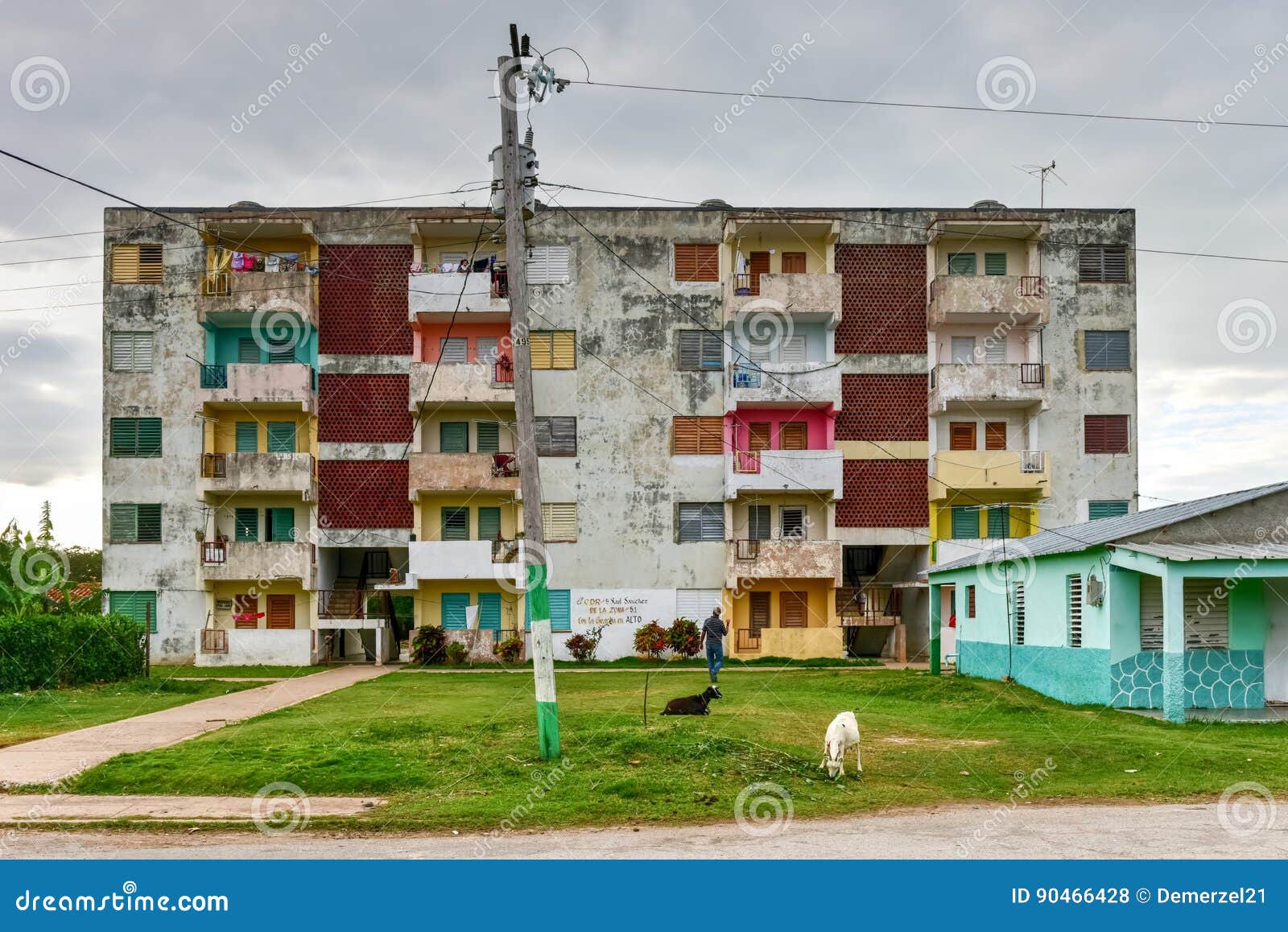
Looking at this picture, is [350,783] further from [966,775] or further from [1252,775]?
[1252,775]

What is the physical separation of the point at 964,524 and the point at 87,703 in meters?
28.7

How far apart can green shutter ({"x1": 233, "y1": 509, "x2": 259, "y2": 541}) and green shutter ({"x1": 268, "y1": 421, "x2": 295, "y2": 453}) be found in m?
2.31

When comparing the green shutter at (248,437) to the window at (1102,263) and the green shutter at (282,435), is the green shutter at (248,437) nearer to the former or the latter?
the green shutter at (282,435)

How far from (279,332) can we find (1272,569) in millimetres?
32868

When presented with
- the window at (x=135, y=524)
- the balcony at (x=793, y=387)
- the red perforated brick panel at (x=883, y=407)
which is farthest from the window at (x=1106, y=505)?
the window at (x=135, y=524)

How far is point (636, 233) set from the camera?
42250 mm

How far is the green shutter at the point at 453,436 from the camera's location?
42.0 m

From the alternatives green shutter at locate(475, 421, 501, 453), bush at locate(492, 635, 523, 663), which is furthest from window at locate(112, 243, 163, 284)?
bush at locate(492, 635, 523, 663)

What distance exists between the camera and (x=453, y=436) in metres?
42.1

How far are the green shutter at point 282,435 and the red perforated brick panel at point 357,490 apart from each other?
54.7 inches

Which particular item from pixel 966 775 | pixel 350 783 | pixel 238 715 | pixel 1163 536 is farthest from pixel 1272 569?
pixel 238 715

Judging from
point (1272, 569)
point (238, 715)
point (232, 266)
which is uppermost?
point (232, 266)

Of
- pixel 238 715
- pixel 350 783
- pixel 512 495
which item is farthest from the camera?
pixel 512 495

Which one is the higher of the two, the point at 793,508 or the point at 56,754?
the point at 793,508
